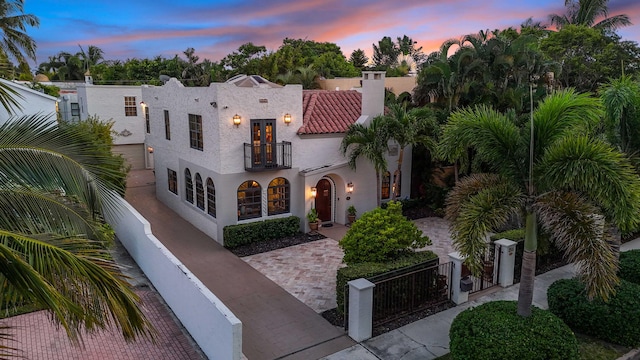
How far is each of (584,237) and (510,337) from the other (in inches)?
85.7

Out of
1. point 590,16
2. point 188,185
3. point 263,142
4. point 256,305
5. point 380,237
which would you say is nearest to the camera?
point 380,237

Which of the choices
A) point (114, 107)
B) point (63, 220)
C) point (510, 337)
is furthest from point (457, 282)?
point (114, 107)

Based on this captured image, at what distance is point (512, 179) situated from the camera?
8711 mm

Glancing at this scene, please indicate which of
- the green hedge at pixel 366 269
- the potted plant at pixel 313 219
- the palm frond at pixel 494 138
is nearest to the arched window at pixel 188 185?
the potted plant at pixel 313 219

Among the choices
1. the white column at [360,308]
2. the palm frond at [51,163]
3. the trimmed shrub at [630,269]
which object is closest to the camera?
the palm frond at [51,163]

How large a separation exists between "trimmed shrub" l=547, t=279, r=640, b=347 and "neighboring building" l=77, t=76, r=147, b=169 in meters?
26.6

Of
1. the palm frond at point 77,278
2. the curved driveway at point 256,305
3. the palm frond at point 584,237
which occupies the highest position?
the palm frond at point 77,278

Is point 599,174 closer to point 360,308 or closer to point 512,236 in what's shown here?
point 360,308

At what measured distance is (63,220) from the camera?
5.77 metres

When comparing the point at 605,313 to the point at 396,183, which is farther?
the point at 396,183

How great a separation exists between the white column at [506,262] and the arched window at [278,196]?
8343mm

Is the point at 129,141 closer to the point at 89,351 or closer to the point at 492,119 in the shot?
the point at 89,351

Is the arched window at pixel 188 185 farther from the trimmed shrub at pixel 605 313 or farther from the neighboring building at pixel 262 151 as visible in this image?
the trimmed shrub at pixel 605 313

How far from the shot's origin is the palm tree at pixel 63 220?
3.91 metres
